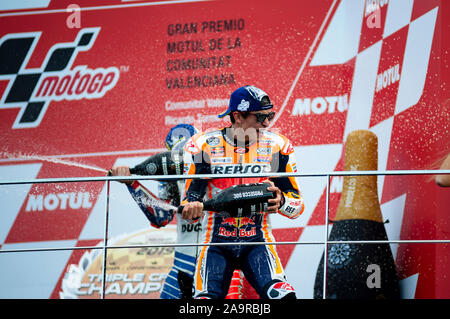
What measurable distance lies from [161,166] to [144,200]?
18 centimetres

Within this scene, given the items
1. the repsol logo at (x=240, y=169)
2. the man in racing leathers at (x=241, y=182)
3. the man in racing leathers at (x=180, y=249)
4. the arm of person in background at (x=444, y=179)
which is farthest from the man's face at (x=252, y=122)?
the arm of person in background at (x=444, y=179)

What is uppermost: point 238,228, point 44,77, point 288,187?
point 44,77

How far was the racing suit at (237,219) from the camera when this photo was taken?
2975mm

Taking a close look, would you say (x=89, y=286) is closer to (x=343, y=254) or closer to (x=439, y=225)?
(x=343, y=254)

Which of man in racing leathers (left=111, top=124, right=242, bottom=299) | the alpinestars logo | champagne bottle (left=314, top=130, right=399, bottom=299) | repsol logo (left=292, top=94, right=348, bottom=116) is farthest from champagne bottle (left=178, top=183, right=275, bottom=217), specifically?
the alpinestars logo

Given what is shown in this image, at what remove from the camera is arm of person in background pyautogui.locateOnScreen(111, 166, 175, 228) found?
3.55 metres

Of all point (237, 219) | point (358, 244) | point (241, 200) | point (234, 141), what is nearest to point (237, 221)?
point (237, 219)

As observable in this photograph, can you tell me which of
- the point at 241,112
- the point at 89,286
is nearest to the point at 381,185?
the point at 241,112

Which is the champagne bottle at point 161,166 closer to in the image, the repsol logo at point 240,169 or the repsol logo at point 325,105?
the repsol logo at point 240,169

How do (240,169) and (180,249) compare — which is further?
(180,249)

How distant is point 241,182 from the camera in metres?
3.14

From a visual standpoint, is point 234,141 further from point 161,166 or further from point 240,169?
point 161,166

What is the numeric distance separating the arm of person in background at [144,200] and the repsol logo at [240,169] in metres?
0.56
